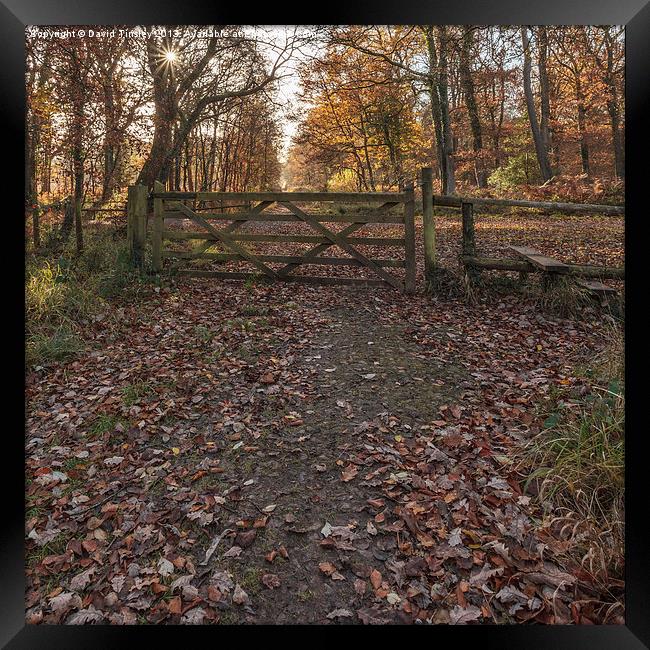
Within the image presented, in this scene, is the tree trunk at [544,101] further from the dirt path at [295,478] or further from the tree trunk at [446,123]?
the dirt path at [295,478]

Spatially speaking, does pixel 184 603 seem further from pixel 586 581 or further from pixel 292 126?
pixel 292 126

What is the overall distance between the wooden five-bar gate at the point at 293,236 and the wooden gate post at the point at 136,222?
36mm

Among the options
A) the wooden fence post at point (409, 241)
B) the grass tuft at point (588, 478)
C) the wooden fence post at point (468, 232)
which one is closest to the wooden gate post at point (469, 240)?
the wooden fence post at point (468, 232)

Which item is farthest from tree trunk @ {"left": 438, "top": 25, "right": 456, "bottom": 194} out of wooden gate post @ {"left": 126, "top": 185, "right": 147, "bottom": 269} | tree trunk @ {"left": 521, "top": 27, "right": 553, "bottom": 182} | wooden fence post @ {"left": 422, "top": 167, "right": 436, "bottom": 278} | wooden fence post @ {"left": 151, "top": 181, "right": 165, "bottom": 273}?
wooden gate post @ {"left": 126, "top": 185, "right": 147, "bottom": 269}

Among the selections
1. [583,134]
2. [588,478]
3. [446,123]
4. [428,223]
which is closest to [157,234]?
[428,223]

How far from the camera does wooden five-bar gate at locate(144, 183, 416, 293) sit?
7152 millimetres

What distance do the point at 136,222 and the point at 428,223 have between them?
5165mm

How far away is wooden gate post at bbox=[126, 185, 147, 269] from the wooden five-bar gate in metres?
0.04

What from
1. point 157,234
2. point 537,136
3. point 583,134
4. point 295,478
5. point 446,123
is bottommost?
point 295,478

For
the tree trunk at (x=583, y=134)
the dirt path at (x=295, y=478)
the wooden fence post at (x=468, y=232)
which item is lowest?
the dirt path at (x=295, y=478)
